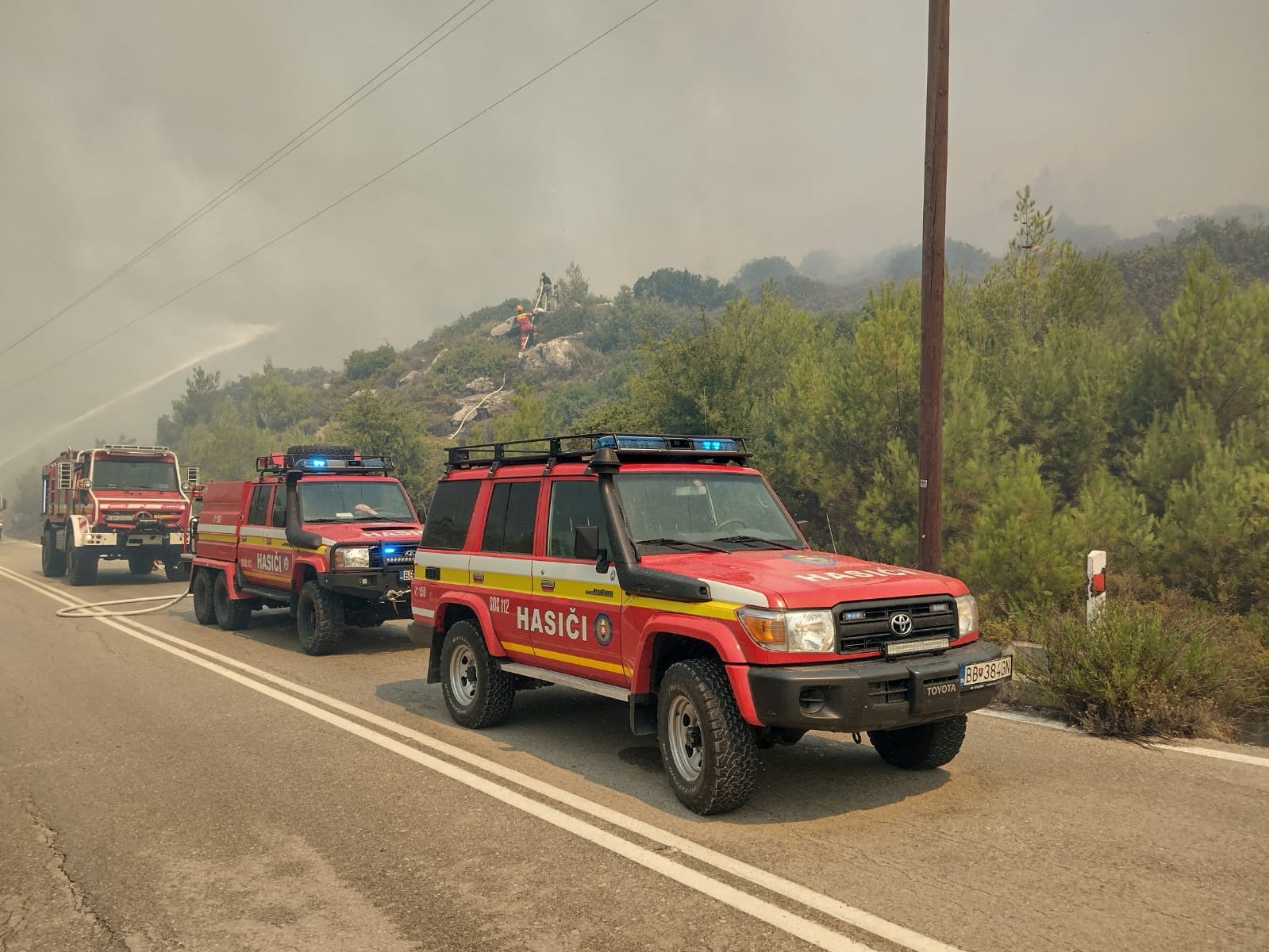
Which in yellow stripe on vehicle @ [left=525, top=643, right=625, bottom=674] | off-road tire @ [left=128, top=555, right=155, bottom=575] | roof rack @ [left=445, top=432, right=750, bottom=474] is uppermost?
roof rack @ [left=445, top=432, right=750, bottom=474]

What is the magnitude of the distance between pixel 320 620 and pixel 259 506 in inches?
108

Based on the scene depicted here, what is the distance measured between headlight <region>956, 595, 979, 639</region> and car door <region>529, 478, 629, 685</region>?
202 centimetres

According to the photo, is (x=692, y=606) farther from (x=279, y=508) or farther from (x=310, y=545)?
(x=279, y=508)

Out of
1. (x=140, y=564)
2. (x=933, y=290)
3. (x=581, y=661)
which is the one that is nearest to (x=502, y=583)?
(x=581, y=661)

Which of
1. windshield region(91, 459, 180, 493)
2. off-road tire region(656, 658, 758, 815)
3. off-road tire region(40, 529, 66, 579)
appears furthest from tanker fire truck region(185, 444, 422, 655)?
off-road tire region(40, 529, 66, 579)

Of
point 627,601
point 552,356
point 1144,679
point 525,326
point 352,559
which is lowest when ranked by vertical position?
point 1144,679

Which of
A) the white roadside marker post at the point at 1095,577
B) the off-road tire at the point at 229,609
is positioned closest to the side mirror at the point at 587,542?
the white roadside marker post at the point at 1095,577

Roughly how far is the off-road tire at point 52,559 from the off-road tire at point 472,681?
64.8ft

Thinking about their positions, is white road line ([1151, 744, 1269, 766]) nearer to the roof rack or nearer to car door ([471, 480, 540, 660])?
the roof rack

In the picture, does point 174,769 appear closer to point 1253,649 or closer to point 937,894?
point 937,894

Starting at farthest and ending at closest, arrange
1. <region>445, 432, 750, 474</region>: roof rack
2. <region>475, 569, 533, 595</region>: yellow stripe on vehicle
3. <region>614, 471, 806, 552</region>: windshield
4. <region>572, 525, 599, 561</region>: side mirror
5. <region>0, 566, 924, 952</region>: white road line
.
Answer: <region>475, 569, 533, 595</region>: yellow stripe on vehicle < <region>445, 432, 750, 474</region>: roof rack < <region>614, 471, 806, 552</region>: windshield < <region>572, 525, 599, 561</region>: side mirror < <region>0, 566, 924, 952</region>: white road line

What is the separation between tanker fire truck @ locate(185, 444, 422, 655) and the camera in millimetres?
10961

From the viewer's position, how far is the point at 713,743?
5.11 metres

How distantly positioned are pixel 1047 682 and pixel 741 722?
141 inches
